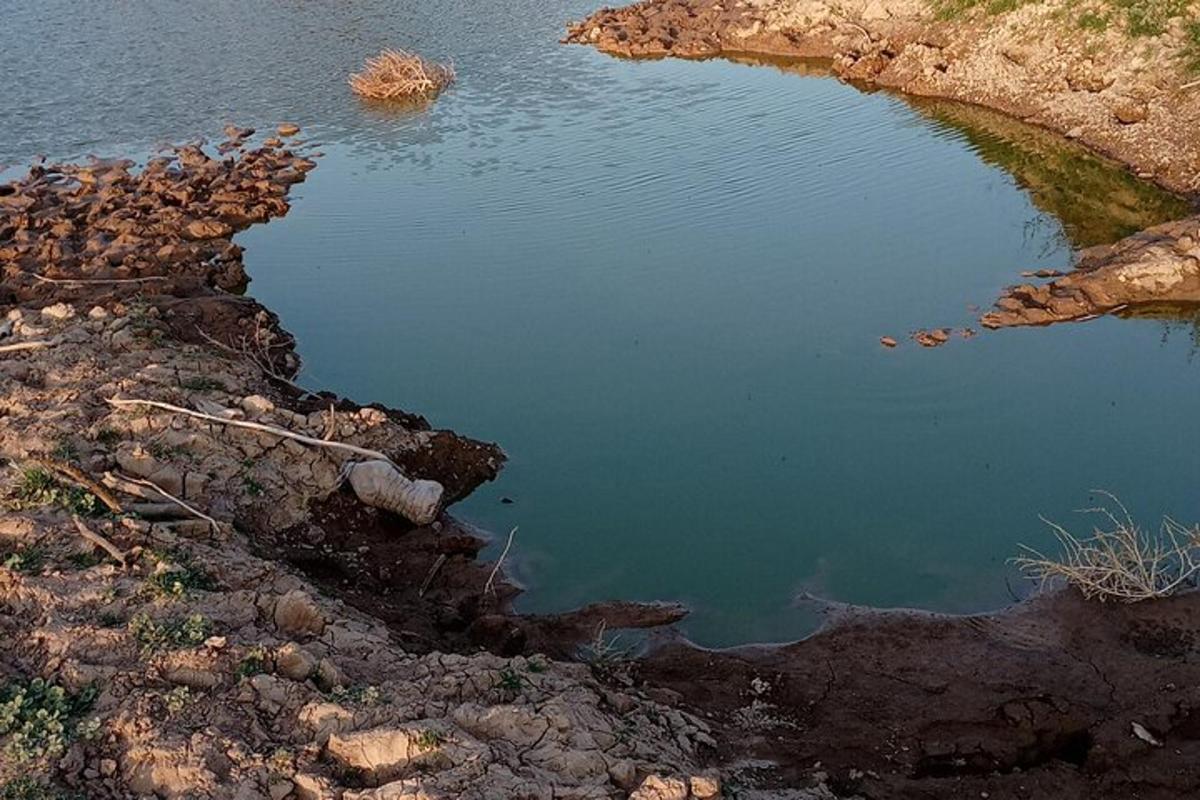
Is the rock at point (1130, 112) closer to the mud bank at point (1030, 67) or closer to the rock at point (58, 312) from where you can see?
the mud bank at point (1030, 67)

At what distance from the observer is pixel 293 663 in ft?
20.9

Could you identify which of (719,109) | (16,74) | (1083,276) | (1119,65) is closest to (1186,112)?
(1119,65)

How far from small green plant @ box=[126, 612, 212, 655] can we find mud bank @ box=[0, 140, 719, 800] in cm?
2

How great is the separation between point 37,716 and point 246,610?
1.52 m

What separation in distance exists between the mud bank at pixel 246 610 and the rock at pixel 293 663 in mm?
15

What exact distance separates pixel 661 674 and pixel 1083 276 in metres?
8.51

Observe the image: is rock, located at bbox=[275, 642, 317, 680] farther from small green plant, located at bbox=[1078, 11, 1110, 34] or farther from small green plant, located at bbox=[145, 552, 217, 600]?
small green plant, located at bbox=[1078, 11, 1110, 34]

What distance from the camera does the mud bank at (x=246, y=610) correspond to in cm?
566

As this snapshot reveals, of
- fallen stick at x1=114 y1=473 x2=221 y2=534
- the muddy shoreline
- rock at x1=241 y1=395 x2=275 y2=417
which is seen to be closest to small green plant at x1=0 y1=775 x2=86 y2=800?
the muddy shoreline

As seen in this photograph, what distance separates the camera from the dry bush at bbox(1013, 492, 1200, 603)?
834 cm

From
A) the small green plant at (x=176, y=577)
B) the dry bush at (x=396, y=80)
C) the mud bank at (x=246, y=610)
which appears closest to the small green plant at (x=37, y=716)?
the mud bank at (x=246, y=610)

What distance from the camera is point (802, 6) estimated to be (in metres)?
24.4

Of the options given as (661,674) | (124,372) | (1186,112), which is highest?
(1186,112)

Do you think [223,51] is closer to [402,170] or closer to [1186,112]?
[402,170]
